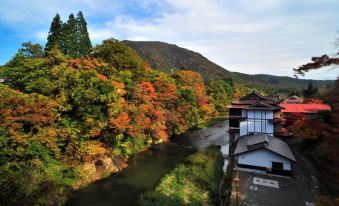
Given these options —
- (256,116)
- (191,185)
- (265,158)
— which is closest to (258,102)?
(256,116)

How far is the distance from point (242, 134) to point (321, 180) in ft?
27.9

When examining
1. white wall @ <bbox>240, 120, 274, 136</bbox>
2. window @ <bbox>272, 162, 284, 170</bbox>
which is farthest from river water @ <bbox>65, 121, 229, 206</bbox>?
window @ <bbox>272, 162, 284, 170</bbox>

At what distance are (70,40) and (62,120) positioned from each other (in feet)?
56.6

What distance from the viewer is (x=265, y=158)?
17.6 metres

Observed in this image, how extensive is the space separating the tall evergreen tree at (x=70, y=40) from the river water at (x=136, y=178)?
17.1 meters

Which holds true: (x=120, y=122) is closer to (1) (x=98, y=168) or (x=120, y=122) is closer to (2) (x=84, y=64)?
(1) (x=98, y=168)

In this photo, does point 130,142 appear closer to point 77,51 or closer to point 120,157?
point 120,157

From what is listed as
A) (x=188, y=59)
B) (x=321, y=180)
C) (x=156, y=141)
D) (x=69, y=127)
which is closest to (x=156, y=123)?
(x=156, y=141)

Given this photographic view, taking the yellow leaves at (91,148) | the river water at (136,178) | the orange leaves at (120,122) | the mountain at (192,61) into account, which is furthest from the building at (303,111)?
the mountain at (192,61)

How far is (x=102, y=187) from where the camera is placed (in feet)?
58.2

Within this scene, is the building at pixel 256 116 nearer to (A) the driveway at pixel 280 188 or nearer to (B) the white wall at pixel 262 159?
(A) the driveway at pixel 280 188

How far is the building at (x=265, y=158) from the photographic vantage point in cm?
1686

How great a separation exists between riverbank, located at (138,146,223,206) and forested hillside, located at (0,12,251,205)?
5.93m

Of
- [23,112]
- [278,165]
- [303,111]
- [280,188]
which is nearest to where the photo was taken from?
[23,112]
